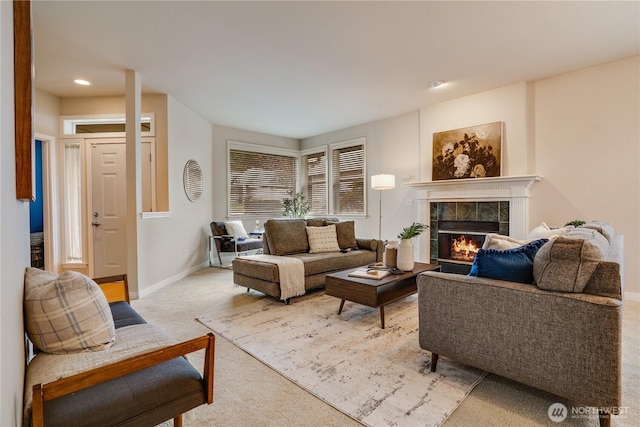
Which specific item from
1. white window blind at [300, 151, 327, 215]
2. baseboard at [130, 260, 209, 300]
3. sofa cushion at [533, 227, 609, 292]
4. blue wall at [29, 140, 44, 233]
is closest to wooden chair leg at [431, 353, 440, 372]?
sofa cushion at [533, 227, 609, 292]

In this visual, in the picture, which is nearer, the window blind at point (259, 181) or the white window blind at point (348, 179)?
the white window blind at point (348, 179)

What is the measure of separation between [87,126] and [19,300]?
4.71 metres

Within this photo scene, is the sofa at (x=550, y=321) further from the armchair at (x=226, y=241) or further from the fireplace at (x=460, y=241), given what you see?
the armchair at (x=226, y=241)

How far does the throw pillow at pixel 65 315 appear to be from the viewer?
1.29 m

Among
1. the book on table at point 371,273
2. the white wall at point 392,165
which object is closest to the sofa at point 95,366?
the book on table at point 371,273

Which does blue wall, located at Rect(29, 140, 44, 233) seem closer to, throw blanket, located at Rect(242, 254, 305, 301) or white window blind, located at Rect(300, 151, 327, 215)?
throw blanket, located at Rect(242, 254, 305, 301)

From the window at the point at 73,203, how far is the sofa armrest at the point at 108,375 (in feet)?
15.3

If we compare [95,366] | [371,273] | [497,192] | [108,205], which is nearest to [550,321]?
[371,273]

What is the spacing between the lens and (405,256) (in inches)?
121

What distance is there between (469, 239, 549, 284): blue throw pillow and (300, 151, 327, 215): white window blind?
17.1ft

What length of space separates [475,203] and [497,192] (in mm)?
344

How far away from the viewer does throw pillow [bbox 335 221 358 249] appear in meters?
4.50

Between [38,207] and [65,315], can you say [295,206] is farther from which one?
[65,315]

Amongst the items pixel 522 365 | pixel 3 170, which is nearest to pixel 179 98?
pixel 3 170
